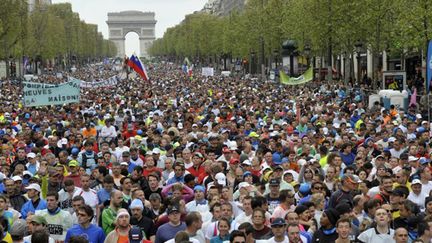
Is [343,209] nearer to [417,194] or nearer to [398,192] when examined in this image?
[398,192]

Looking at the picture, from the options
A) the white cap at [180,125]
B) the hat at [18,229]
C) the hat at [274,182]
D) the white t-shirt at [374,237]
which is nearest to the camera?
the white t-shirt at [374,237]

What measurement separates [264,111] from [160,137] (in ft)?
31.6

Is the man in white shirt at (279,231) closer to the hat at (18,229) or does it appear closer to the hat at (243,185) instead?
the hat at (18,229)

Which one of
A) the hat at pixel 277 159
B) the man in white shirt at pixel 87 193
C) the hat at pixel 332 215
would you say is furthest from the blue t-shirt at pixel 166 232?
the hat at pixel 277 159

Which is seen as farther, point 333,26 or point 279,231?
point 333,26

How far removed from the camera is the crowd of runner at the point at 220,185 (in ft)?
31.4

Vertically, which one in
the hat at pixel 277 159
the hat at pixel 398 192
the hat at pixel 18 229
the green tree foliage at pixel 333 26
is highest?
the green tree foliage at pixel 333 26

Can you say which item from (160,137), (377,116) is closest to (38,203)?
(160,137)

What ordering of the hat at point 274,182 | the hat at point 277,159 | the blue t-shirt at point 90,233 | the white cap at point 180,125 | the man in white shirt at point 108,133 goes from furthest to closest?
the white cap at point 180,125 < the man in white shirt at point 108,133 < the hat at point 277,159 < the hat at point 274,182 < the blue t-shirt at point 90,233

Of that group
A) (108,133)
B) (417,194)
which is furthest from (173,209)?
(108,133)

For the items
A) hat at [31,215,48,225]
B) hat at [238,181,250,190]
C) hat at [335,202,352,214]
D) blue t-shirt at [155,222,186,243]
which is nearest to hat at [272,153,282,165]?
hat at [238,181,250,190]

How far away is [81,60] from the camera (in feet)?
490

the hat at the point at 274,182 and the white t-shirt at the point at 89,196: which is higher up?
the hat at the point at 274,182

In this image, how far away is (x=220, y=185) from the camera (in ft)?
39.5
